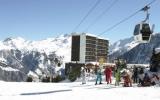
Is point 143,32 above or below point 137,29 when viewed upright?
below

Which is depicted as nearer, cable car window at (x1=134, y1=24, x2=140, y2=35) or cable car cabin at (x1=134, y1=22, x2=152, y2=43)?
cable car cabin at (x1=134, y1=22, x2=152, y2=43)

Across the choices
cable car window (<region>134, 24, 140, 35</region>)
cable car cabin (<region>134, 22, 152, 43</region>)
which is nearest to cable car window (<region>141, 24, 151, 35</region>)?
cable car cabin (<region>134, 22, 152, 43</region>)

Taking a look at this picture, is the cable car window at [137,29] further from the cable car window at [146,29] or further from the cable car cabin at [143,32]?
the cable car window at [146,29]

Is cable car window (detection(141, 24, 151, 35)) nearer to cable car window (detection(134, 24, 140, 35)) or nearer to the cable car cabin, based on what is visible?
the cable car cabin

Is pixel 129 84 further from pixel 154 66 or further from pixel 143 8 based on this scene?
pixel 154 66

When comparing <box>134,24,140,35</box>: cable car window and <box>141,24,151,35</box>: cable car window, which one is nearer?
<box>141,24,151,35</box>: cable car window

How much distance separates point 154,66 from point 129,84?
507 inches

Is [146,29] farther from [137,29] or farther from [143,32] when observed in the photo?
[137,29]

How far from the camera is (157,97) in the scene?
79.1 ft

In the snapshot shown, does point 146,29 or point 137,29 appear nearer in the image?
point 146,29

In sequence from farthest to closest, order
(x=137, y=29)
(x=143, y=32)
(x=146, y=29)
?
(x=137, y=29)
(x=143, y=32)
(x=146, y=29)

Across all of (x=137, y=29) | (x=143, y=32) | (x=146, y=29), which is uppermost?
(x=137, y=29)

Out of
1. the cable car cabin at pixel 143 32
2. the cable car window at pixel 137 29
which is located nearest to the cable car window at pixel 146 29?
the cable car cabin at pixel 143 32

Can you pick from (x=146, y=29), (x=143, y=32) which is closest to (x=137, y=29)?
(x=143, y=32)
